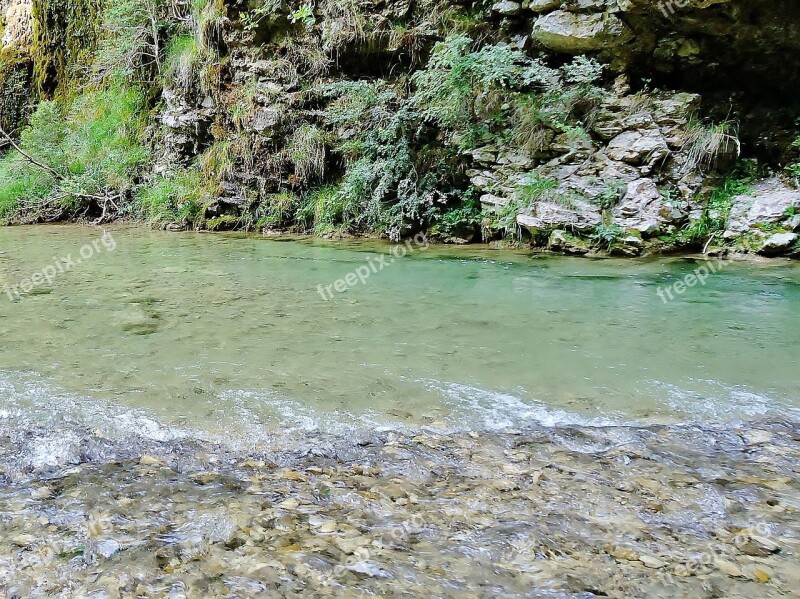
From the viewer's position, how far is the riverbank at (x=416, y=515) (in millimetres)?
1328

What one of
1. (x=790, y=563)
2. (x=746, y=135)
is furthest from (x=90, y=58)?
(x=790, y=563)

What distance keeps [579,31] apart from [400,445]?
7.22 metres

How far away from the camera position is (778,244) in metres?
6.00

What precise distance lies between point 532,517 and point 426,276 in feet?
13.4

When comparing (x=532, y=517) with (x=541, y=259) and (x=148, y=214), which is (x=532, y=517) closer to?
(x=541, y=259)

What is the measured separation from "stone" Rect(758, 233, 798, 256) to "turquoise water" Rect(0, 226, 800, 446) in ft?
0.97

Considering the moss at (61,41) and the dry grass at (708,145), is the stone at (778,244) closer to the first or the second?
the dry grass at (708,145)

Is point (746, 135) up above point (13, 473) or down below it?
above

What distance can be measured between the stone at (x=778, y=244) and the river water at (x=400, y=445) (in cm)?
189

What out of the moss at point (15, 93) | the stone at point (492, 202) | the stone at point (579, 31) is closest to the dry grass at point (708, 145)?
the stone at point (579, 31)

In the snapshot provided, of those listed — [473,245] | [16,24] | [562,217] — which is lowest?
[473,245]

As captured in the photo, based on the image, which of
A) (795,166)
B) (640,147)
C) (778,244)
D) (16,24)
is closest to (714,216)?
(778,244)

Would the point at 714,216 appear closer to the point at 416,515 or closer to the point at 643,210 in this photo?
the point at 643,210

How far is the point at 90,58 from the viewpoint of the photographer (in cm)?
1398
